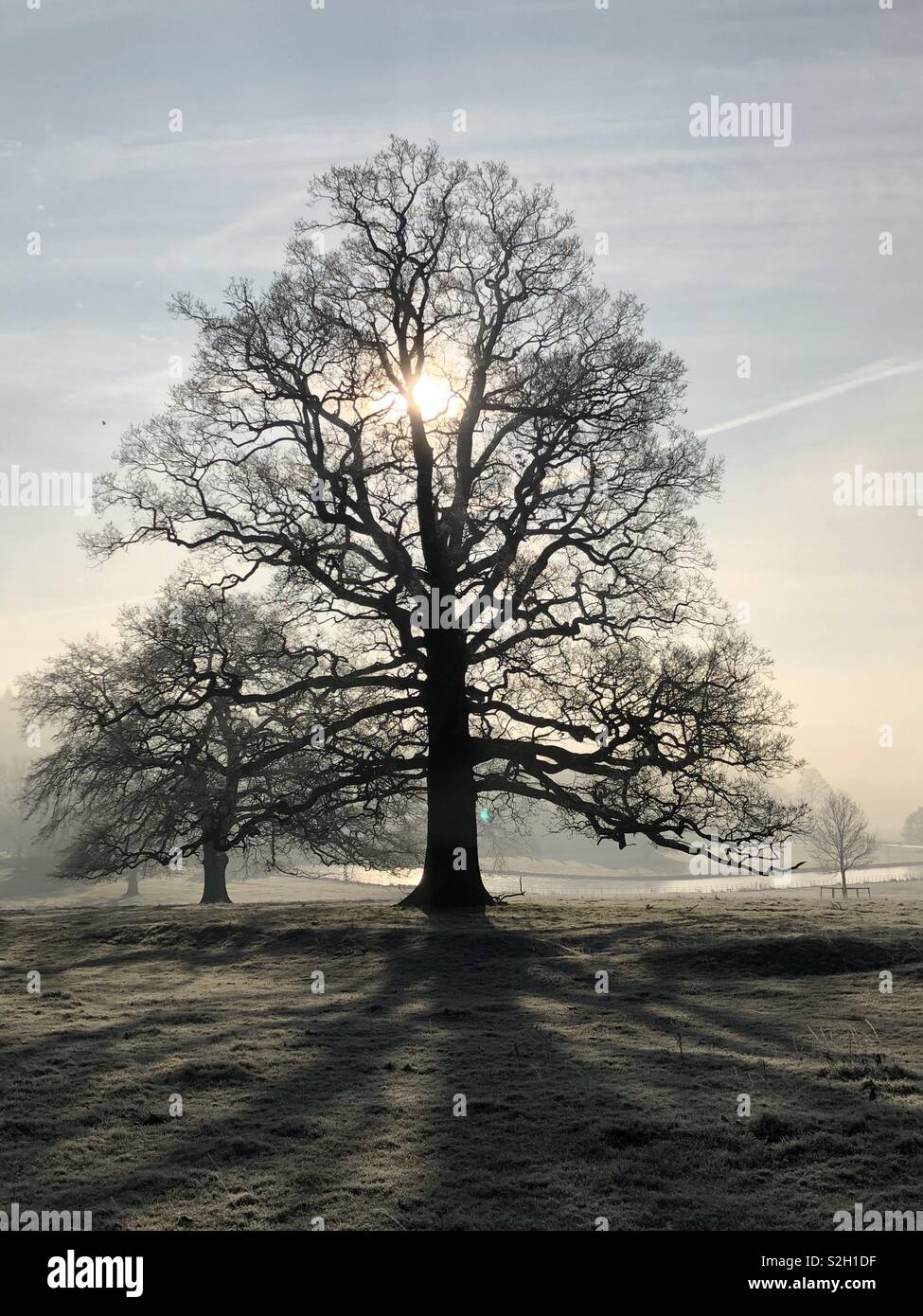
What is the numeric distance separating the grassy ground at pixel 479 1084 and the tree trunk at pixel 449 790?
19.1ft

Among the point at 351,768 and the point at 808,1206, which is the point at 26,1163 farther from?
the point at 351,768

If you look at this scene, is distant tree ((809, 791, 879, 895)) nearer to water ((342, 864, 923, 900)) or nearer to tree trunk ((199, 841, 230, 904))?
water ((342, 864, 923, 900))

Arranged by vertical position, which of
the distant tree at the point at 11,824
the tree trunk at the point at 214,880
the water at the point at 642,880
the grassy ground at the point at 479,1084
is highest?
the grassy ground at the point at 479,1084

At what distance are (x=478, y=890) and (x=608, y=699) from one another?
219 inches

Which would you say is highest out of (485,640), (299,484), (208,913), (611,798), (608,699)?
(299,484)

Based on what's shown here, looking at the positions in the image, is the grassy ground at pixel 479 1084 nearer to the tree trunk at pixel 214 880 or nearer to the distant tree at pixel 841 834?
the tree trunk at pixel 214 880

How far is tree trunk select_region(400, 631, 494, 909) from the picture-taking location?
82.6ft

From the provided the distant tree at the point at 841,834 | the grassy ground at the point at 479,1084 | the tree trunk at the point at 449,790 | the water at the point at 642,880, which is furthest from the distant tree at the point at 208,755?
the water at the point at 642,880

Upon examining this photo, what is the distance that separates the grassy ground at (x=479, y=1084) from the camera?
7.50 metres

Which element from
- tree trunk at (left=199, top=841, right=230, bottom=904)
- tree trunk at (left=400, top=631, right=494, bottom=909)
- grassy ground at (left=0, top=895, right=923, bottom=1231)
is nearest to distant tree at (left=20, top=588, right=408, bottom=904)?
tree trunk at (left=400, top=631, right=494, bottom=909)

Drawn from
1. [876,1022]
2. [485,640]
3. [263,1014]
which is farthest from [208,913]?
[876,1022]

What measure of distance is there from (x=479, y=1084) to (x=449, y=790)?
15.2 m

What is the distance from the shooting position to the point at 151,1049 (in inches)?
465
